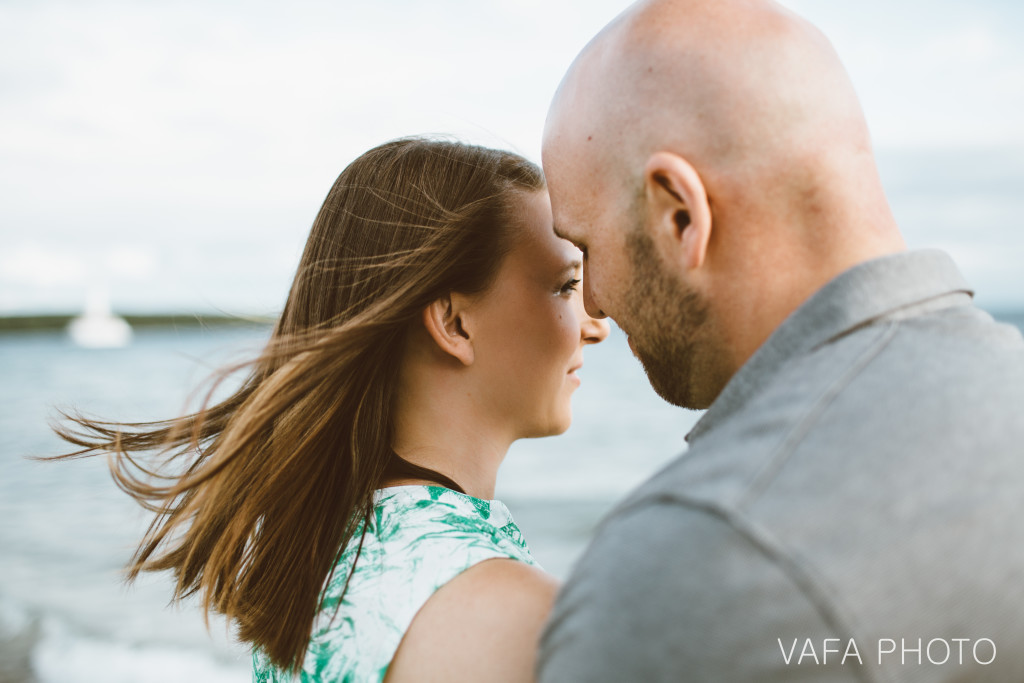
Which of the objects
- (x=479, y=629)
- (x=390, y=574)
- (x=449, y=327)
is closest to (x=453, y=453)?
(x=449, y=327)

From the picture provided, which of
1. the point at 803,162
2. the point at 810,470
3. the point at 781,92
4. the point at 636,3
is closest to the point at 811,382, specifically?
the point at 810,470

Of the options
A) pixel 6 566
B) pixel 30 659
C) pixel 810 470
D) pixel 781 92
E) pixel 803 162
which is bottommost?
pixel 6 566

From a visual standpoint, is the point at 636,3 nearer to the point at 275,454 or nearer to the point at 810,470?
the point at 810,470

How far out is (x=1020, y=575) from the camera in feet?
3.02

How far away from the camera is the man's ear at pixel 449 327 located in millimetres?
1862

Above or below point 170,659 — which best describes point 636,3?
above

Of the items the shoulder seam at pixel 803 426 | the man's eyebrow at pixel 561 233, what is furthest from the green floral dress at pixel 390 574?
the shoulder seam at pixel 803 426

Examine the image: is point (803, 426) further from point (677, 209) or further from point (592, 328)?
point (592, 328)

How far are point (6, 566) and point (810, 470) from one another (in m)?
9.32

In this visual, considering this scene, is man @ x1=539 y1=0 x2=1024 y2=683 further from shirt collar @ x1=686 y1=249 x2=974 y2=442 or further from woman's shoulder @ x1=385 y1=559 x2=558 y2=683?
woman's shoulder @ x1=385 y1=559 x2=558 y2=683

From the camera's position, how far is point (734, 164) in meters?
1.32

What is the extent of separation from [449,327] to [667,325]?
61 cm

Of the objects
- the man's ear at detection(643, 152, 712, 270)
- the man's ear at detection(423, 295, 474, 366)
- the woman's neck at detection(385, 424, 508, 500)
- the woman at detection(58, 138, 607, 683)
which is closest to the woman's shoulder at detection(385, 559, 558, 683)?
the woman at detection(58, 138, 607, 683)

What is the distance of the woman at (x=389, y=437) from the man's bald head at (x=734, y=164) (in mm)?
501
